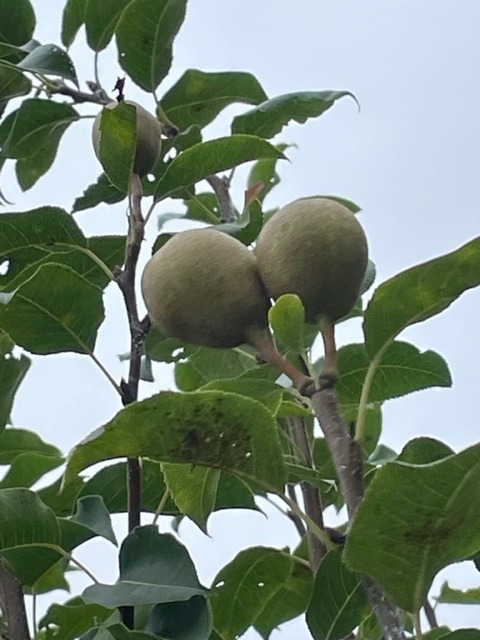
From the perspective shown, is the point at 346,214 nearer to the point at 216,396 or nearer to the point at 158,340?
the point at 216,396

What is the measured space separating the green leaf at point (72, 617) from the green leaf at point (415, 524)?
0.65m

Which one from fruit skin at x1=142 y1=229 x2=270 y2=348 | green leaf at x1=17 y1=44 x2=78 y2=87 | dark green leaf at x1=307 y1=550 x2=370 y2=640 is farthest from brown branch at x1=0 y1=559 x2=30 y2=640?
green leaf at x1=17 y1=44 x2=78 y2=87

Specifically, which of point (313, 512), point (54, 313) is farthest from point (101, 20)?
point (313, 512)

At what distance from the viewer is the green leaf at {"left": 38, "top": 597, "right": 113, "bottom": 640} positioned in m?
1.43

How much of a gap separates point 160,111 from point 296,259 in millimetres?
871

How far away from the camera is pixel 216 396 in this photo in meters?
0.90

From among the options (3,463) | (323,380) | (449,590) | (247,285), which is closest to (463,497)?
(323,380)

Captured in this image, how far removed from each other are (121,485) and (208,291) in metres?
0.53

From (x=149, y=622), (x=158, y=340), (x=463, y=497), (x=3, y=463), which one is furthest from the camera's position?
(x=3, y=463)

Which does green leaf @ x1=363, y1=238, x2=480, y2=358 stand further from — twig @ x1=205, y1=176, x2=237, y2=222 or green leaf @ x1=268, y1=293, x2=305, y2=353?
twig @ x1=205, y1=176, x2=237, y2=222

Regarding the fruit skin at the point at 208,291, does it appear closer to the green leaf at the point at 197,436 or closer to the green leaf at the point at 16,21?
the green leaf at the point at 197,436

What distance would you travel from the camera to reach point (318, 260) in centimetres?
95

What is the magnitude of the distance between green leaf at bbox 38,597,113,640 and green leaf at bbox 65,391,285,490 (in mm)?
563

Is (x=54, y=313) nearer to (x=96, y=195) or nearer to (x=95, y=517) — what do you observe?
(x=95, y=517)
